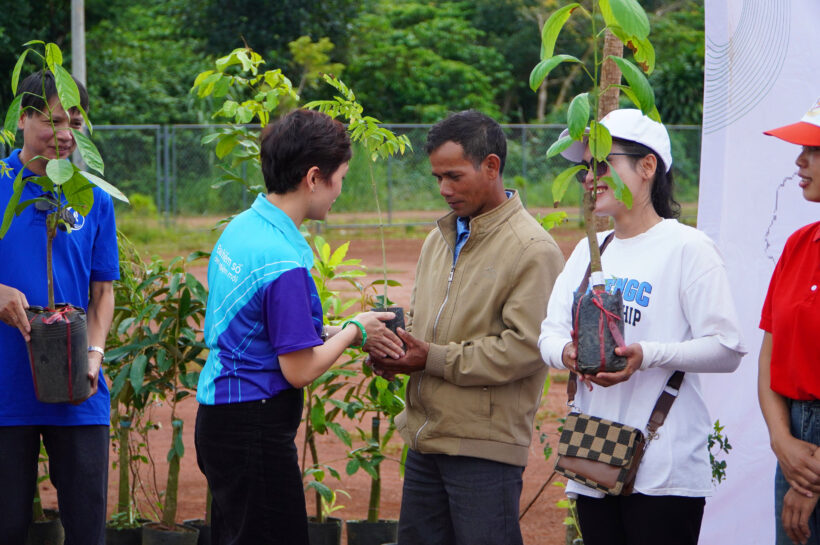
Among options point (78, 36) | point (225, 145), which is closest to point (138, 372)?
point (225, 145)

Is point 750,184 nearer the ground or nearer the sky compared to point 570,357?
nearer the sky

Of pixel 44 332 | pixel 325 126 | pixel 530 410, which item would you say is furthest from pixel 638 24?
pixel 44 332

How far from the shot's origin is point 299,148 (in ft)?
9.40

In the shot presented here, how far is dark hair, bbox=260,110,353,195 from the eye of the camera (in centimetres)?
287

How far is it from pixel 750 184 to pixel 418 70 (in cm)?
2541

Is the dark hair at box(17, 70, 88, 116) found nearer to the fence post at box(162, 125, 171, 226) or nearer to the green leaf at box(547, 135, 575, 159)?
the green leaf at box(547, 135, 575, 159)

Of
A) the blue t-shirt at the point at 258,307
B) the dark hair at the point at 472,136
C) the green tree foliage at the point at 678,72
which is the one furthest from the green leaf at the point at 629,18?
the green tree foliage at the point at 678,72

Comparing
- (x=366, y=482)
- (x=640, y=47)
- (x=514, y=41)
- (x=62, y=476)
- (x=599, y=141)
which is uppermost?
(x=514, y=41)

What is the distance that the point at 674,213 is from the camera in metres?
2.92

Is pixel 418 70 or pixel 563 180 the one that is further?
pixel 418 70

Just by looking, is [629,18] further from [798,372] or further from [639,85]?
[798,372]

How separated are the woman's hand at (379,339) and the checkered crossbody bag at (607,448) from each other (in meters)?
0.58

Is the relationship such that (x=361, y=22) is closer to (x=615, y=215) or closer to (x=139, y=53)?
(x=139, y=53)

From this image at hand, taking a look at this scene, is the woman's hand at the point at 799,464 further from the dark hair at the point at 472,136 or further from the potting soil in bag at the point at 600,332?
the dark hair at the point at 472,136
